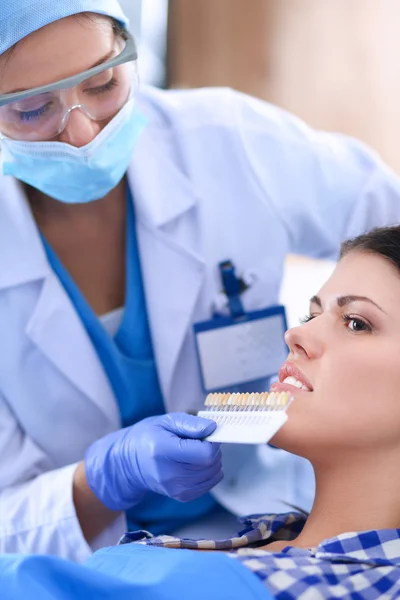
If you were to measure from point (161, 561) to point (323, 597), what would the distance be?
0.24m

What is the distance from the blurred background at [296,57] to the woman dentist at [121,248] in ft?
2.60

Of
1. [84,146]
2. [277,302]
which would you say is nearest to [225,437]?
[84,146]

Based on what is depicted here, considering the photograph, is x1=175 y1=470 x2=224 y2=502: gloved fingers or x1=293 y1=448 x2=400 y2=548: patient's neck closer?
x1=293 y1=448 x2=400 y2=548: patient's neck

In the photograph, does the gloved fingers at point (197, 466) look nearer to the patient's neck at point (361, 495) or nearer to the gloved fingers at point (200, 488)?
the gloved fingers at point (200, 488)

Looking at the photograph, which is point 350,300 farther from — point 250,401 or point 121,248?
point 121,248

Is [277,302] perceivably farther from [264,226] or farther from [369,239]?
[369,239]

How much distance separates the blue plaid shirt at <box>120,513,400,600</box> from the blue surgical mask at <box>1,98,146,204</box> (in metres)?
0.74

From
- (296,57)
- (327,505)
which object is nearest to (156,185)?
(327,505)

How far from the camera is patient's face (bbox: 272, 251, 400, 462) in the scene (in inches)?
48.6

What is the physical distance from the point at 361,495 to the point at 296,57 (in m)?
2.50

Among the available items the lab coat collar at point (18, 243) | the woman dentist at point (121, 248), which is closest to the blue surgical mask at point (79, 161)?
the woman dentist at point (121, 248)

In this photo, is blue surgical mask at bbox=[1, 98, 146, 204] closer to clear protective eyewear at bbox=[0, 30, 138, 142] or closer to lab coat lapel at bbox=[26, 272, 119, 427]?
clear protective eyewear at bbox=[0, 30, 138, 142]

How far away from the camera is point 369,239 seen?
1430mm

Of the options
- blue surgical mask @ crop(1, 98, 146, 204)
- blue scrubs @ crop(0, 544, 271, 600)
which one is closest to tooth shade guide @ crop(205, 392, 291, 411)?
blue scrubs @ crop(0, 544, 271, 600)
